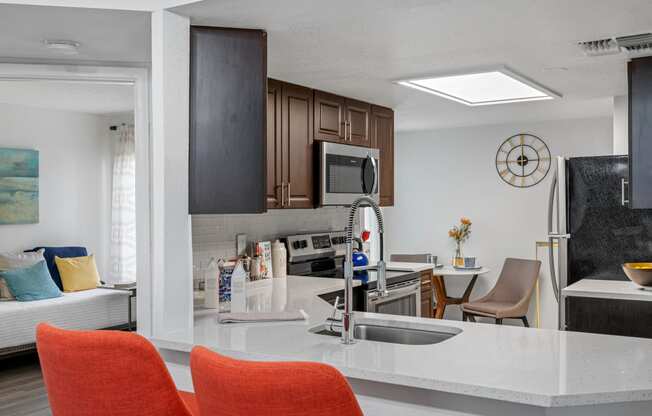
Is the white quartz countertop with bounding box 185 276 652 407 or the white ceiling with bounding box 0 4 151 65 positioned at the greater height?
the white ceiling with bounding box 0 4 151 65

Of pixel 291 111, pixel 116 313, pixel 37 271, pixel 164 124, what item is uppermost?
pixel 291 111

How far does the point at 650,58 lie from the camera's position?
3141mm

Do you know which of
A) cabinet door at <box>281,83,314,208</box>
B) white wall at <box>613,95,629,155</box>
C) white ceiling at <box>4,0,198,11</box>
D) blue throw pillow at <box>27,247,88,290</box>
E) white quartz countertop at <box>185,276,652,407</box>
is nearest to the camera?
white quartz countertop at <box>185,276,652,407</box>

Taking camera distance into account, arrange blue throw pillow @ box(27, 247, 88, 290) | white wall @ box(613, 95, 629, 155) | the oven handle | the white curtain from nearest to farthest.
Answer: the oven handle → white wall @ box(613, 95, 629, 155) → blue throw pillow @ box(27, 247, 88, 290) → the white curtain

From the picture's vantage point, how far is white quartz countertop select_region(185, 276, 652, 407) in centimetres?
163

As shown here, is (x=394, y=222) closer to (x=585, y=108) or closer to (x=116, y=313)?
(x=585, y=108)

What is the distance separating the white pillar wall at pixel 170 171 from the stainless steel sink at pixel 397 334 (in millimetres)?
574

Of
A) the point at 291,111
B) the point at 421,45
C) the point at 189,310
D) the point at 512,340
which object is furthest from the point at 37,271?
the point at 512,340

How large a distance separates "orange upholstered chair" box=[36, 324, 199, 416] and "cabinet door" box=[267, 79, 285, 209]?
2.05 meters

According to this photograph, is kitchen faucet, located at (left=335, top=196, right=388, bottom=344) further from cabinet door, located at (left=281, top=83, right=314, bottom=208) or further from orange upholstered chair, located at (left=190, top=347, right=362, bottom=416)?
cabinet door, located at (left=281, top=83, right=314, bottom=208)

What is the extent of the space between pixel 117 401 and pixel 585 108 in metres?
4.69

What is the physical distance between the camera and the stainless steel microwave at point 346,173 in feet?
13.6


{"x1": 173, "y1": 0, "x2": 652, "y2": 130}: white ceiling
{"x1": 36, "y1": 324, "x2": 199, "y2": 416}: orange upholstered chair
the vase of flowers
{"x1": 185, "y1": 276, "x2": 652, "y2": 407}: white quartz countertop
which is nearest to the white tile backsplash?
{"x1": 173, "y1": 0, "x2": 652, "y2": 130}: white ceiling

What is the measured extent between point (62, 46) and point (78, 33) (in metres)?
0.21
